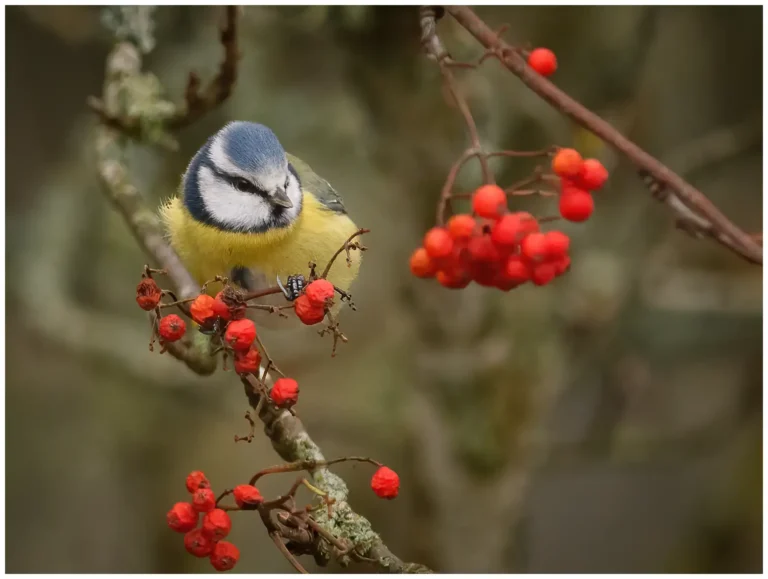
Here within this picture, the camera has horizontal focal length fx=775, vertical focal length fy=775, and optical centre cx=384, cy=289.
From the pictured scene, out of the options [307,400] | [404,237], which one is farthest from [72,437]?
[404,237]

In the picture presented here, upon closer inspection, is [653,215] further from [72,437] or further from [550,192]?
[72,437]

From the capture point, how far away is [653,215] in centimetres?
121

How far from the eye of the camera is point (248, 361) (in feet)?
2.25

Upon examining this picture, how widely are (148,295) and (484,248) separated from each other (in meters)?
0.29

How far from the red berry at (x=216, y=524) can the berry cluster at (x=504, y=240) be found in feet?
0.96

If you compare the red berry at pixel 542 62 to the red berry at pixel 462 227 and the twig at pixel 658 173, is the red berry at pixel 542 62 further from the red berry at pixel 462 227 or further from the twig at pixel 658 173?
the red berry at pixel 462 227

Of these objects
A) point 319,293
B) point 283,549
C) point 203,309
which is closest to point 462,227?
point 319,293

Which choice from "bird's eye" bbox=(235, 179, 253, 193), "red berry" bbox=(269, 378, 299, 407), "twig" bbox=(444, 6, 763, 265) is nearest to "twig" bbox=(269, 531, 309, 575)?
"red berry" bbox=(269, 378, 299, 407)

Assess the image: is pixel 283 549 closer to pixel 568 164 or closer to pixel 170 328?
pixel 170 328

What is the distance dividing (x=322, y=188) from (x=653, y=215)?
621 millimetres

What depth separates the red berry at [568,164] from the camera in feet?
2.05

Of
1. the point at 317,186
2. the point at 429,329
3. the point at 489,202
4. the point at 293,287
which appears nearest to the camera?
the point at 489,202

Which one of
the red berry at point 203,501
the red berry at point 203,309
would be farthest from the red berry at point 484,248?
the red berry at point 203,501

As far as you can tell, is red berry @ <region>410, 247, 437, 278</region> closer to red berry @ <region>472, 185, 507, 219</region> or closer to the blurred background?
red berry @ <region>472, 185, 507, 219</region>
